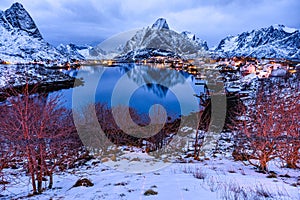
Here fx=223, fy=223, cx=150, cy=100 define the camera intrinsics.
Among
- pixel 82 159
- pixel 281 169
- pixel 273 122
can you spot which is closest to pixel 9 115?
pixel 82 159

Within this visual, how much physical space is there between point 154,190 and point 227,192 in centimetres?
183

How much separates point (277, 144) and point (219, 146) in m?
12.8

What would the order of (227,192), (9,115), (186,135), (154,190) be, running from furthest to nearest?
(186,135) → (9,115) → (154,190) → (227,192)

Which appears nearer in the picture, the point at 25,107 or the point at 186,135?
the point at 25,107

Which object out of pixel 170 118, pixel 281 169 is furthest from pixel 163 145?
pixel 281 169

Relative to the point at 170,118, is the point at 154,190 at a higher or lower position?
higher

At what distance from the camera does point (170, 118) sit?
31281mm

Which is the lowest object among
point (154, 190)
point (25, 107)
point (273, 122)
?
point (154, 190)

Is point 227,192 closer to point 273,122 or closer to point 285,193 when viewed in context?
point 285,193

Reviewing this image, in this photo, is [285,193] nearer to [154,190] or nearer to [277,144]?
[154,190]

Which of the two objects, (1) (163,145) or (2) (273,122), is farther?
(1) (163,145)

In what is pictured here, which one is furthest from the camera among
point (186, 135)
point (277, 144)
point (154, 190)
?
point (186, 135)

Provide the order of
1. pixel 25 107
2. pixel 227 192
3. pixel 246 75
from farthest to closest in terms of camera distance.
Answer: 1. pixel 246 75
2. pixel 25 107
3. pixel 227 192

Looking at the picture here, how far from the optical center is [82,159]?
16.5m
